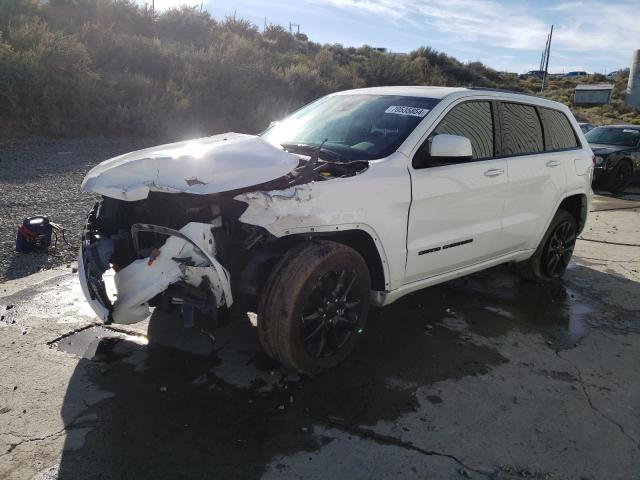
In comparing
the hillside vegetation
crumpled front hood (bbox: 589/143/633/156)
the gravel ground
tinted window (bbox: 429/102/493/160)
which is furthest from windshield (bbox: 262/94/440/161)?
crumpled front hood (bbox: 589/143/633/156)

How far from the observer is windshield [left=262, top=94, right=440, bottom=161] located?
3912 millimetres

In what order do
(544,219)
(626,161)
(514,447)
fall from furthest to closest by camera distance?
(626,161) → (544,219) → (514,447)

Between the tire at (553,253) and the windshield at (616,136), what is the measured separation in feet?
31.2

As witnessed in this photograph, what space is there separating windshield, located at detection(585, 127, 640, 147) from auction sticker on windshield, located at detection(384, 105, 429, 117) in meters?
11.6

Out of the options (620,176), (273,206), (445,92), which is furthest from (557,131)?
(620,176)

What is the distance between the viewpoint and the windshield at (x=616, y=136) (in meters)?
13.5

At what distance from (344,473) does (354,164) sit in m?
1.96

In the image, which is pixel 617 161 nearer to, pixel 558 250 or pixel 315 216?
pixel 558 250

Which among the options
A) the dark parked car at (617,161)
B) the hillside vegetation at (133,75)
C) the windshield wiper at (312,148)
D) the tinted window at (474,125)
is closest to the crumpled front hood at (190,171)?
the windshield wiper at (312,148)

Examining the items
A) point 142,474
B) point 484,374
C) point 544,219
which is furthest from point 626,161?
point 142,474

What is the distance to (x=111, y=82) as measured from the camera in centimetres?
1310

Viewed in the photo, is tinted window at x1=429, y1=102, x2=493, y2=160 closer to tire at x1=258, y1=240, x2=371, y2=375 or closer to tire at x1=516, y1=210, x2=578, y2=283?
tire at x1=258, y1=240, x2=371, y2=375

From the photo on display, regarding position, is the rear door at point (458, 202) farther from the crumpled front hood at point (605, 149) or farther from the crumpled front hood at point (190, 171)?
the crumpled front hood at point (605, 149)

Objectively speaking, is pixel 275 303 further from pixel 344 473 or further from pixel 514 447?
pixel 514 447
